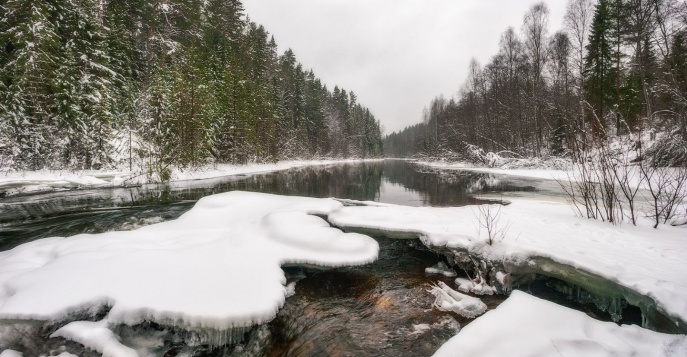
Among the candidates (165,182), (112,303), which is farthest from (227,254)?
(165,182)

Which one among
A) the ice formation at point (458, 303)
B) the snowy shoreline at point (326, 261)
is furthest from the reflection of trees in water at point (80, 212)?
the ice formation at point (458, 303)

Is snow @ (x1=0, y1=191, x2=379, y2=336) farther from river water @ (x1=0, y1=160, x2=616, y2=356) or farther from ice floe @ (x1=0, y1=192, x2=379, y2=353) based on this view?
river water @ (x1=0, y1=160, x2=616, y2=356)

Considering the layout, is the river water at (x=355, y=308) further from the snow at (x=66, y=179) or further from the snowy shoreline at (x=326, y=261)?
the snow at (x=66, y=179)

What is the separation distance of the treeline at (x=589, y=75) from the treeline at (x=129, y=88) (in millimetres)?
24550

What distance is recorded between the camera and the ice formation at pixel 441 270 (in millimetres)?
5074

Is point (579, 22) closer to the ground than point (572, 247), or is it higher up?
higher up

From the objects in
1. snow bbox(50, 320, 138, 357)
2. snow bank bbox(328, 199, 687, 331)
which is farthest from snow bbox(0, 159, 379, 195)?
snow bank bbox(328, 199, 687, 331)

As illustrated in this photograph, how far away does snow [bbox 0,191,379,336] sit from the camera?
125 inches

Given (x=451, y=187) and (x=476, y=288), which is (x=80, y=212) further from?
(x=451, y=187)

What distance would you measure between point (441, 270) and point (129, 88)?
90.1ft

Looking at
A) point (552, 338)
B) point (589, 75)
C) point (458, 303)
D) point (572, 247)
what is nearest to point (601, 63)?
point (589, 75)

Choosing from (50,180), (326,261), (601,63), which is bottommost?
(326,261)

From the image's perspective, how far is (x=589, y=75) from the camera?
77.9ft

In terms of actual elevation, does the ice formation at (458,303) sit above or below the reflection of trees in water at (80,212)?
below
